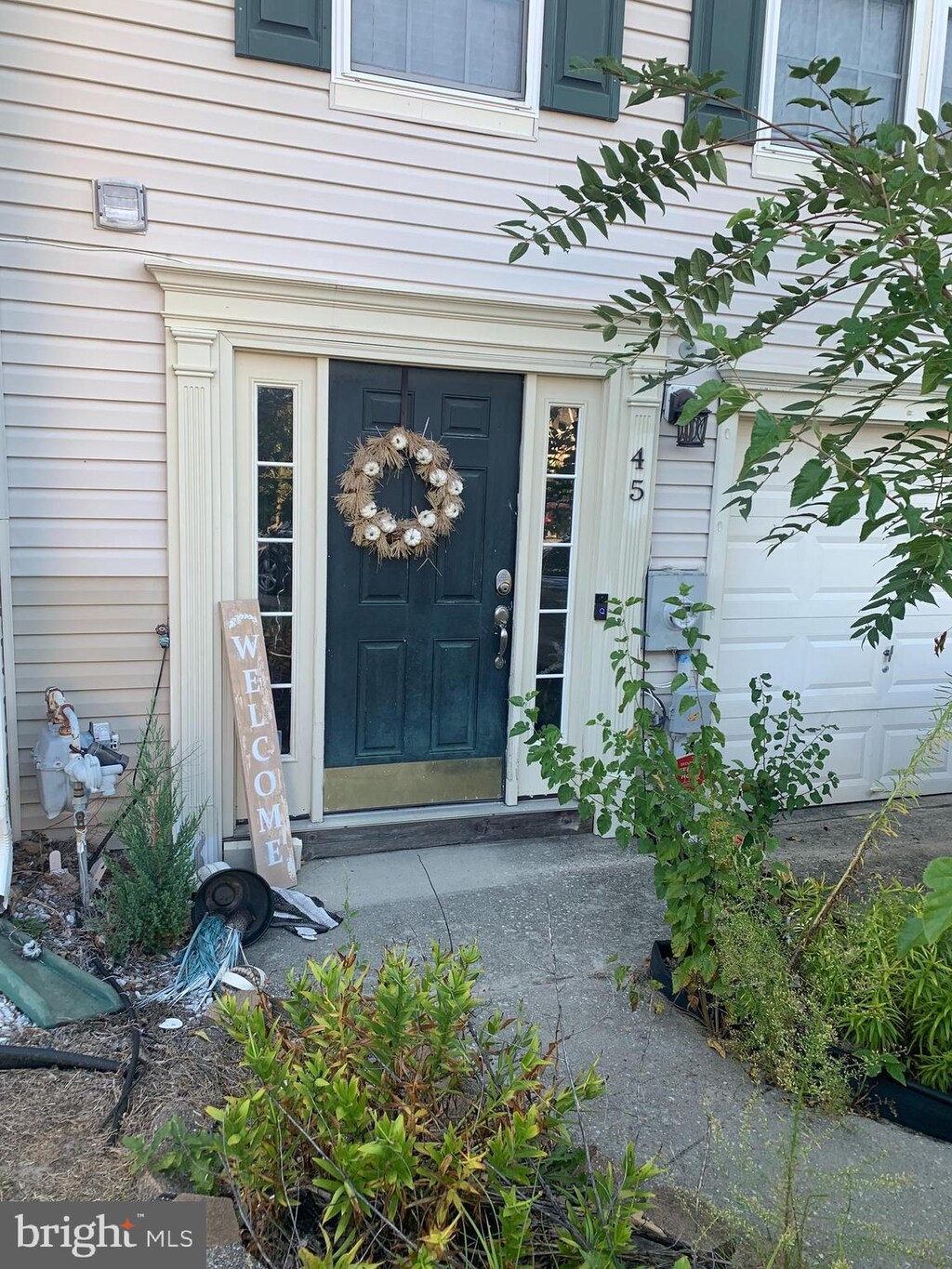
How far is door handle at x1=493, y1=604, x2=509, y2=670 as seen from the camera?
4.41m

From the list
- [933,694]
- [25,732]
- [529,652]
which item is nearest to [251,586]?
[25,732]

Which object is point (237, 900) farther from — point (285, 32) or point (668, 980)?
point (285, 32)

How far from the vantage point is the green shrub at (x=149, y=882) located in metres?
3.17

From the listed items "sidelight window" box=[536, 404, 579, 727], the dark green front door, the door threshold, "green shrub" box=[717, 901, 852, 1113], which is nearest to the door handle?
the dark green front door

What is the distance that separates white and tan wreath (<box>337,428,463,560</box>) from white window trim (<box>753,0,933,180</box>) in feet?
7.11

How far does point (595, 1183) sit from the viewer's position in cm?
185

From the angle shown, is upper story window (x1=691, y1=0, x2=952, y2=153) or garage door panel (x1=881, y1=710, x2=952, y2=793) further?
garage door panel (x1=881, y1=710, x2=952, y2=793)

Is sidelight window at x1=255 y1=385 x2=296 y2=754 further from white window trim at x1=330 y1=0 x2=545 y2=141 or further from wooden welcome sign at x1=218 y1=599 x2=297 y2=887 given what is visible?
white window trim at x1=330 y1=0 x2=545 y2=141

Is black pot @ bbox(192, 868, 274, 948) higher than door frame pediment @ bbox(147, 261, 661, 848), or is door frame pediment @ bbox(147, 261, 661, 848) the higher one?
door frame pediment @ bbox(147, 261, 661, 848)

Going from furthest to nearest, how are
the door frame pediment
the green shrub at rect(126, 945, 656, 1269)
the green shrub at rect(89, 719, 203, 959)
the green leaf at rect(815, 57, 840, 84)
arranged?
1. the door frame pediment
2. the green shrub at rect(89, 719, 203, 959)
3. the green leaf at rect(815, 57, 840, 84)
4. the green shrub at rect(126, 945, 656, 1269)

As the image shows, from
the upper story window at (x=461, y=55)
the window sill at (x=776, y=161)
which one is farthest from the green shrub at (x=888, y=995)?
the window sill at (x=776, y=161)

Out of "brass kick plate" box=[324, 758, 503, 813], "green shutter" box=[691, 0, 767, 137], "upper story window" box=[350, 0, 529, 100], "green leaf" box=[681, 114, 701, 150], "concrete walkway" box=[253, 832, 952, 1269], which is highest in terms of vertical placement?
"green shutter" box=[691, 0, 767, 137]

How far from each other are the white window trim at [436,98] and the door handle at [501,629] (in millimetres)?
2088

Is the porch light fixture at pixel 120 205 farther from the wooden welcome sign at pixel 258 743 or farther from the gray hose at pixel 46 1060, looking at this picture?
the gray hose at pixel 46 1060
